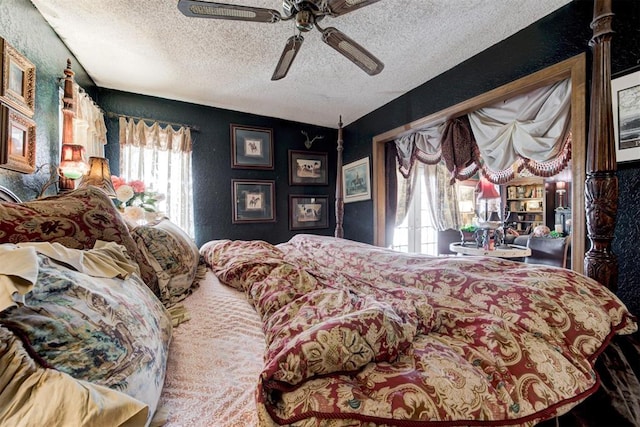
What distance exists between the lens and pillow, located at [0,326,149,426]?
36cm

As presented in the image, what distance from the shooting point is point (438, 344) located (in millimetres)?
695

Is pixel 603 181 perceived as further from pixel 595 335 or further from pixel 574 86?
pixel 574 86

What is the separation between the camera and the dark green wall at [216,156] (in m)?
3.02

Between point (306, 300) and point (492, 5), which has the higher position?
point (492, 5)

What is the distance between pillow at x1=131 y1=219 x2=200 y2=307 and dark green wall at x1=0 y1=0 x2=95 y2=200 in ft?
2.98

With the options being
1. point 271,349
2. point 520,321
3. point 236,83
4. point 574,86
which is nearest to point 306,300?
point 271,349

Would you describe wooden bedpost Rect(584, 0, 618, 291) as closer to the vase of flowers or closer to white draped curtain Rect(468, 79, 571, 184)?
white draped curtain Rect(468, 79, 571, 184)

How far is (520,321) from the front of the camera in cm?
75

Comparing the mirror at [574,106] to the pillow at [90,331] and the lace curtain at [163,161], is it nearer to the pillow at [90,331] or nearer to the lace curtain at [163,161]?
the pillow at [90,331]

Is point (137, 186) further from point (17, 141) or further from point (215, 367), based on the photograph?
point (215, 367)

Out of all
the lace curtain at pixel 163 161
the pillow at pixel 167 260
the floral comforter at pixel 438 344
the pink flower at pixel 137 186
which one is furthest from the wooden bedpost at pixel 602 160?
the lace curtain at pixel 163 161

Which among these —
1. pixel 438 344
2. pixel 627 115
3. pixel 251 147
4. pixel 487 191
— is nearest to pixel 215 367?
pixel 438 344

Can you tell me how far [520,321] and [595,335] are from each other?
0.24 metres

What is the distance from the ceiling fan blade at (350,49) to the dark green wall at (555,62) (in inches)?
39.7
